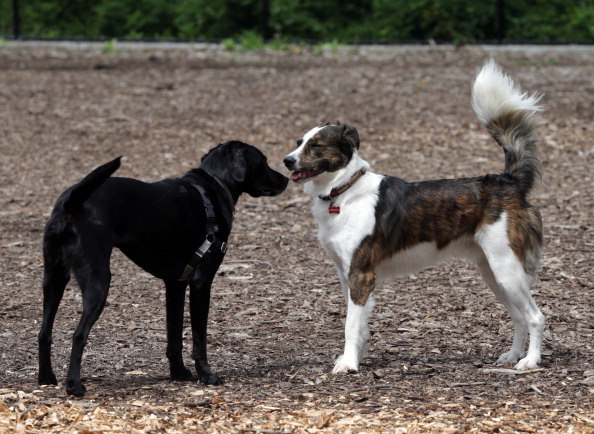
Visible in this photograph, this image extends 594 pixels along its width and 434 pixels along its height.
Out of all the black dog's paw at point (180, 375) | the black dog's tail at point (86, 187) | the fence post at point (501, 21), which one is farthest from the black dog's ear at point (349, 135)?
the fence post at point (501, 21)

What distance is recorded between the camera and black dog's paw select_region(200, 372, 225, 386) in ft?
18.1

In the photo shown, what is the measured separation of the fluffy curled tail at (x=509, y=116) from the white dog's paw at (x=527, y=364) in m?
1.16

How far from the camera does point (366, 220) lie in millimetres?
5953

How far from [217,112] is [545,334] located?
817cm

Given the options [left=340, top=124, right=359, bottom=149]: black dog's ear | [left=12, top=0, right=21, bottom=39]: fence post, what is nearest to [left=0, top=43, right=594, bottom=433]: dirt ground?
[left=340, top=124, right=359, bottom=149]: black dog's ear

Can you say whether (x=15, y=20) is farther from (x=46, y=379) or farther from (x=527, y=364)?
(x=527, y=364)

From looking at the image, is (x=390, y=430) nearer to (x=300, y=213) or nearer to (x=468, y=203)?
(x=468, y=203)

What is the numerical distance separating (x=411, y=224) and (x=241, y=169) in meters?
1.10

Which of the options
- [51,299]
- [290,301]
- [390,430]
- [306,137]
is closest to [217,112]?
[290,301]

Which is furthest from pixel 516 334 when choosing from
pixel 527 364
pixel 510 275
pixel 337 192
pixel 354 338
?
pixel 337 192

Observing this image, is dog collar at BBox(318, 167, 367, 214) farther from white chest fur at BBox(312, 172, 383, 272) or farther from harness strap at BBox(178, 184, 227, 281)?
harness strap at BBox(178, 184, 227, 281)

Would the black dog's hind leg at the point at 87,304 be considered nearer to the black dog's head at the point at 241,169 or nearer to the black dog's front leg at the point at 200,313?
the black dog's front leg at the point at 200,313

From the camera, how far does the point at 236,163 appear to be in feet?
19.5

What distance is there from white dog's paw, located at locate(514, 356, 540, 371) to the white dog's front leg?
2.99 feet
